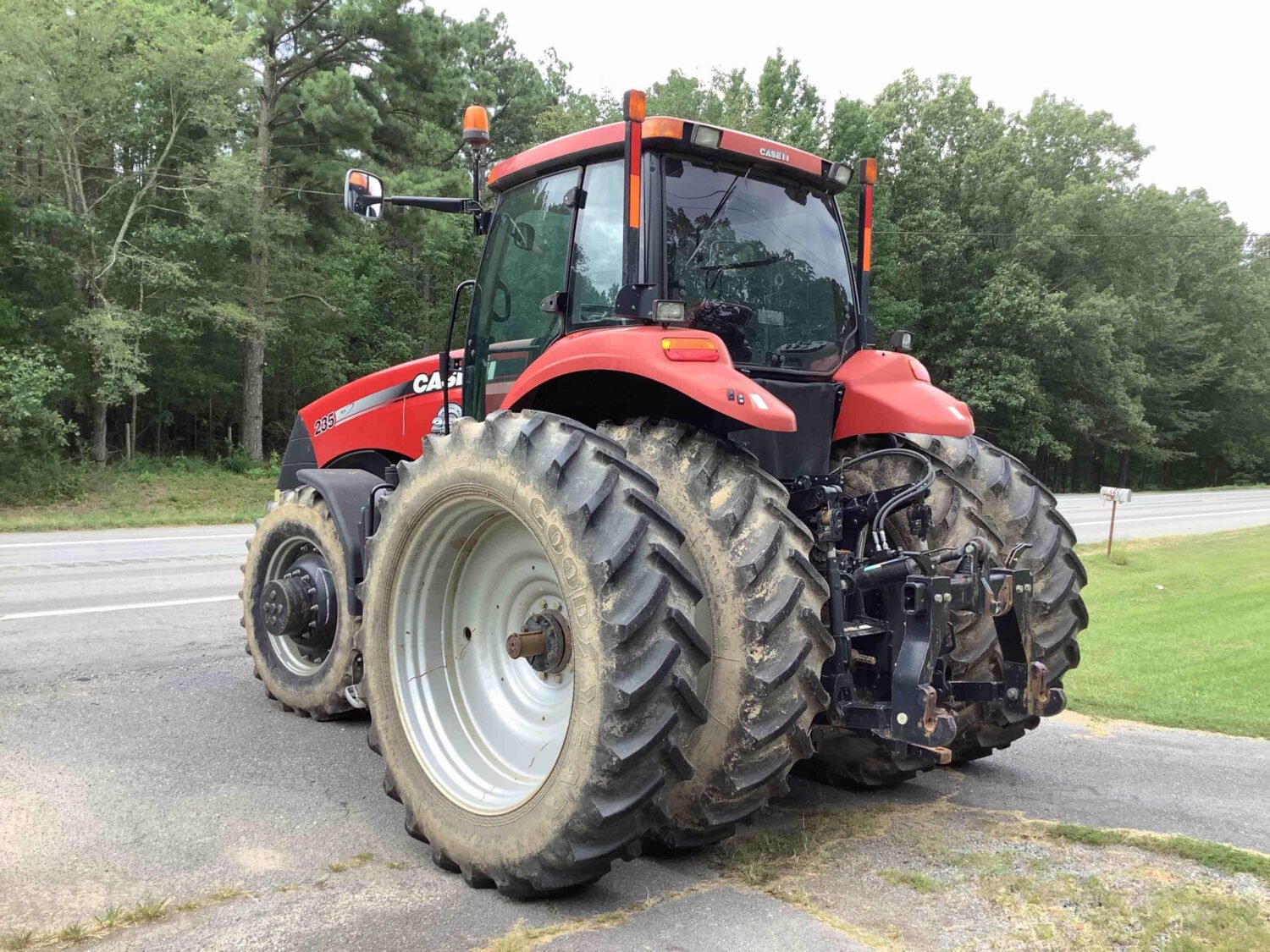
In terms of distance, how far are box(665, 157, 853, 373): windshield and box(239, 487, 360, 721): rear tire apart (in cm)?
233

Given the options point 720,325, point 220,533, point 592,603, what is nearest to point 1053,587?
point 720,325

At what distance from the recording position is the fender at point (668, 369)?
2906mm

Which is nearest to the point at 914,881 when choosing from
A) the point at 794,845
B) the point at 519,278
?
the point at 794,845

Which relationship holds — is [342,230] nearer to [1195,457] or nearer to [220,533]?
[220,533]

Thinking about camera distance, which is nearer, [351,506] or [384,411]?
[351,506]

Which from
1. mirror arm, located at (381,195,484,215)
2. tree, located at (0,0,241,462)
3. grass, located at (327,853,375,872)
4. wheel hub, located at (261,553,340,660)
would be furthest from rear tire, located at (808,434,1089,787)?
tree, located at (0,0,241,462)

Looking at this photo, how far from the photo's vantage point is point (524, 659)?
11.7 ft

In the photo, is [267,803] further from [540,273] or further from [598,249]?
[598,249]

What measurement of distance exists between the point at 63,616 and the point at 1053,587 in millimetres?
7058

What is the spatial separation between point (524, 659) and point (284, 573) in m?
2.33

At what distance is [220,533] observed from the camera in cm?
1491

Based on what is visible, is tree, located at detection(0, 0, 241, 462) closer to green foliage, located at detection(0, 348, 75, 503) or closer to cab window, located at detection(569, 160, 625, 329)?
green foliage, located at detection(0, 348, 75, 503)

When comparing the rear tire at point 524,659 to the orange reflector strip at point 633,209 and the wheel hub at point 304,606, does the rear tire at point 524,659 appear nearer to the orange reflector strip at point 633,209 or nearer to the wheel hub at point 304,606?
the orange reflector strip at point 633,209

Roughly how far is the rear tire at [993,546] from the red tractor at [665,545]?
0.04ft
